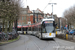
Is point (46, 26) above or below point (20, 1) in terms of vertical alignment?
below

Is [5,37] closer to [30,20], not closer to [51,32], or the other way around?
[51,32]

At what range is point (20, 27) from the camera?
4422 centimetres

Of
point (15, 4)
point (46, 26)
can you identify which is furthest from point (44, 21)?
point (15, 4)

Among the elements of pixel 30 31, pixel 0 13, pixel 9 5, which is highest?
pixel 9 5

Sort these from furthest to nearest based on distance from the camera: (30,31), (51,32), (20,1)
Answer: (30,31) → (20,1) → (51,32)

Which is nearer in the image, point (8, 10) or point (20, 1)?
point (8, 10)

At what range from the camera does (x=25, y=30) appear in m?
42.6

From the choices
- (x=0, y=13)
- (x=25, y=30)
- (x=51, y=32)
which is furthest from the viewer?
(x=25, y=30)

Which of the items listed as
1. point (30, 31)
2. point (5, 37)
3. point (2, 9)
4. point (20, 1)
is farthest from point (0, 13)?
point (30, 31)

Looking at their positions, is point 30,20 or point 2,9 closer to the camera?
point 2,9

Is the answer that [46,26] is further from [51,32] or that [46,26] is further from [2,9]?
[2,9]

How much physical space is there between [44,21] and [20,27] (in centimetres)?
2562

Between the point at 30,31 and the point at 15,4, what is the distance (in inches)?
814

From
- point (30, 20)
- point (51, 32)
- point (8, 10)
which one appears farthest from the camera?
point (30, 20)
